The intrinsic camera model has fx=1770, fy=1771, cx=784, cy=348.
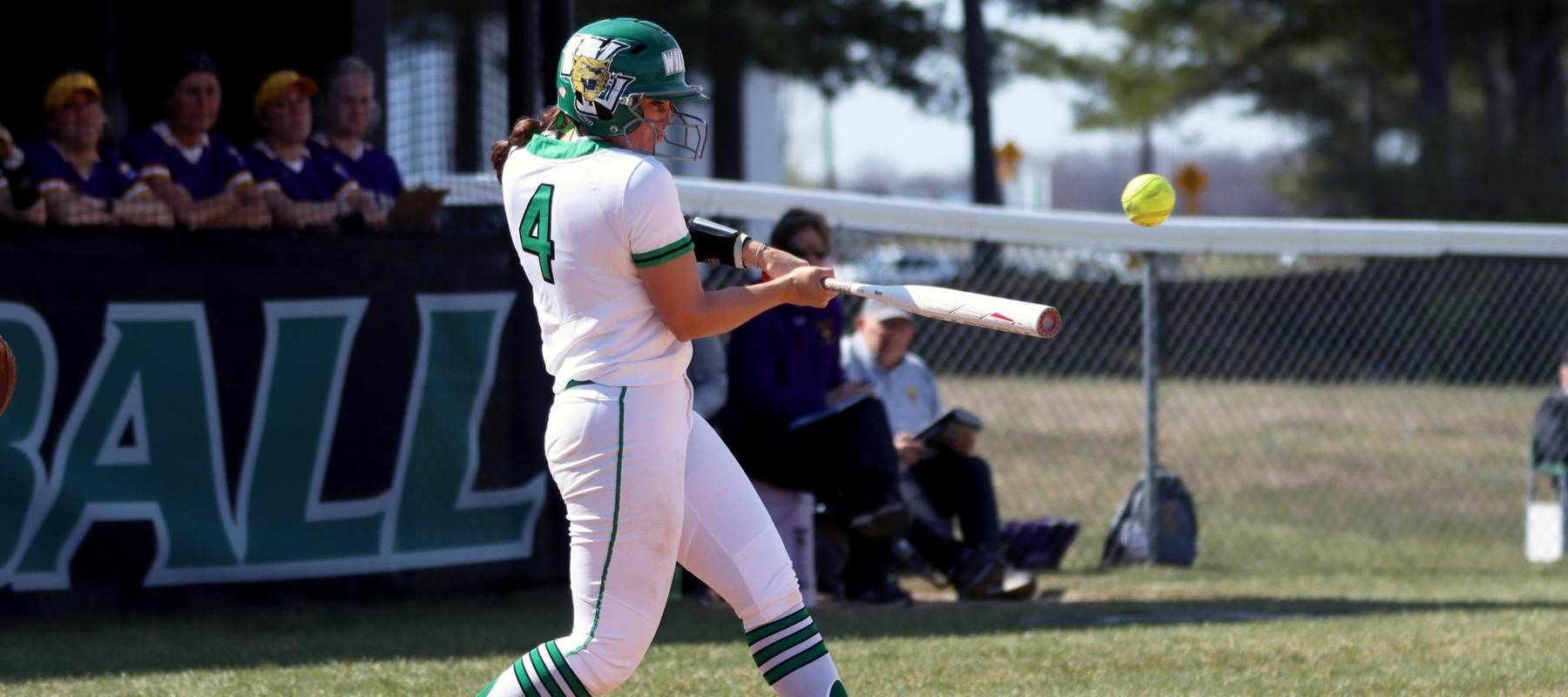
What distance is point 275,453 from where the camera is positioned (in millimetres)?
7152

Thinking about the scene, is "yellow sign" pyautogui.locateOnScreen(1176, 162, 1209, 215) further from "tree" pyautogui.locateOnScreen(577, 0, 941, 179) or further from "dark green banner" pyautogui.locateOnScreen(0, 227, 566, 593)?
"dark green banner" pyautogui.locateOnScreen(0, 227, 566, 593)

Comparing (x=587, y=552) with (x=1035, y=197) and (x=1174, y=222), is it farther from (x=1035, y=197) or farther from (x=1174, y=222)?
(x=1035, y=197)

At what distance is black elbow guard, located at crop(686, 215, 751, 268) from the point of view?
14.0 ft

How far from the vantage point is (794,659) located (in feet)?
13.5

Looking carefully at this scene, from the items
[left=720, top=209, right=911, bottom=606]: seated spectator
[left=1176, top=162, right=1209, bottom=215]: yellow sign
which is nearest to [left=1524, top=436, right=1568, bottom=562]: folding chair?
[left=720, top=209, right=911, bottom=606]: seated spectator

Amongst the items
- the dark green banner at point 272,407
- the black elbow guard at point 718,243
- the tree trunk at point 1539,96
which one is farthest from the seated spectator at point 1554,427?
the tree trunk at point 1539,96

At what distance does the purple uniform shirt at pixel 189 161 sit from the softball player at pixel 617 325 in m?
3.84

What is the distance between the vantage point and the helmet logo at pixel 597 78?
3.91m

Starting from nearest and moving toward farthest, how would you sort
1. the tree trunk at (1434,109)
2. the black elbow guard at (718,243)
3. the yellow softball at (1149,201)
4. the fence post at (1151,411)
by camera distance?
the black elbow guard at (718,243) → the yellow softball at (1149,201) → the fence post at (1151,411) → the tree trunk at (1434,109)

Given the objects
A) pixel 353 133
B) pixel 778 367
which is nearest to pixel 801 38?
pixel 353 133

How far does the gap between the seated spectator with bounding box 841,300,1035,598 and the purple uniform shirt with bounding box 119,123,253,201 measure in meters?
2.93

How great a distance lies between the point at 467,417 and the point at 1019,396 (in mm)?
5023

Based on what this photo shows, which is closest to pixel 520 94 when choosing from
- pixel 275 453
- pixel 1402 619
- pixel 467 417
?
pixel 467 417

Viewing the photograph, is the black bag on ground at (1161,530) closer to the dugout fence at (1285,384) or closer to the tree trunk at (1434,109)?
the dugout fence at (1285,384)
